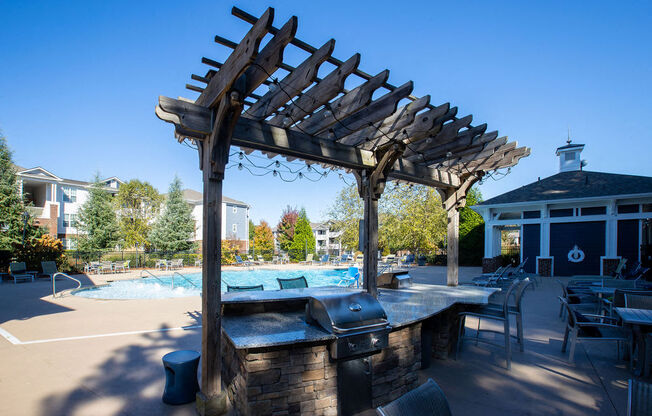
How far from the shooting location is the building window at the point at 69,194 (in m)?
23.8

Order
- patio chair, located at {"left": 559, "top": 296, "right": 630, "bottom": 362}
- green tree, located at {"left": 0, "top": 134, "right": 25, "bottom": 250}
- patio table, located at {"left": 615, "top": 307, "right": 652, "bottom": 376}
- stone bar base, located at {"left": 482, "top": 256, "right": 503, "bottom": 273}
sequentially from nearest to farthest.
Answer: patio table, located at {"left": 615, "top": 307, "right": 652, "bottom": 376} → patio chair, located at {"left": 559, "top": 296, "right": 630, "bottom": 362} → green tree, located at {"left": 0, "top": 134, "right": 25, "bottom": 250} → stone bar base, located at {"left": 482, "top": 256, "right": 503, "bottom": 273}

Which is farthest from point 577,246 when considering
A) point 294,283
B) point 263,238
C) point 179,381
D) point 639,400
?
point 263,238

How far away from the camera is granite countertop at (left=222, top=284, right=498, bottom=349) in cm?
273

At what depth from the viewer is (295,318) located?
358cm

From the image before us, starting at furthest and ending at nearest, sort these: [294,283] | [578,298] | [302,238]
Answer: [302,238]
[294,283]
[578,298]

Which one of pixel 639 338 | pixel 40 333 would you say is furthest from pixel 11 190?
pixel 639 338

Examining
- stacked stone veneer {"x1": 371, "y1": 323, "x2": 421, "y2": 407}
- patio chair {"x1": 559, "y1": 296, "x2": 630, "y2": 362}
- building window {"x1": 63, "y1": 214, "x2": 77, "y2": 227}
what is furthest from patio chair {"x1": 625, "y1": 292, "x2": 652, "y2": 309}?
building window {"x1": 63, "y1": 214, "x2": 77, "y2": 227}

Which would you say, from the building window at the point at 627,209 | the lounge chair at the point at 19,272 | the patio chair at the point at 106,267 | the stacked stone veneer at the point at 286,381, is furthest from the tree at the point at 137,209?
the building window at the point at 627,209

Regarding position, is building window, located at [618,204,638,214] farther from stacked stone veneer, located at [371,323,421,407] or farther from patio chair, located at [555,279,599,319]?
stacked stone veneer, located at [371,323,421,407]

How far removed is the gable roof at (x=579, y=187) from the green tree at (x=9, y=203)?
816 inches

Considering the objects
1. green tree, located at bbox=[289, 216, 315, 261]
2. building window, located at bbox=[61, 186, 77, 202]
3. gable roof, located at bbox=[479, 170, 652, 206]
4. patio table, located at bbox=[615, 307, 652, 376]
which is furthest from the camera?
green tree, located at bbox=[289, 216, 315, 261]

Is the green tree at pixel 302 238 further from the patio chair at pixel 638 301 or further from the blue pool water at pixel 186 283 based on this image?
the patio chair at pixel 638 301

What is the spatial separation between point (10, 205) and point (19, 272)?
3.55 metres

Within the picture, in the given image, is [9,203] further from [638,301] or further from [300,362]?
[638,301]
